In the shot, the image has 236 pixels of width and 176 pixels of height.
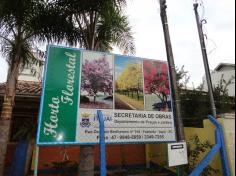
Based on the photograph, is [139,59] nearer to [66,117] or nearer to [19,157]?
[66,117]

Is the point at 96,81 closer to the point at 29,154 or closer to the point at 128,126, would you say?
the point at 128,126

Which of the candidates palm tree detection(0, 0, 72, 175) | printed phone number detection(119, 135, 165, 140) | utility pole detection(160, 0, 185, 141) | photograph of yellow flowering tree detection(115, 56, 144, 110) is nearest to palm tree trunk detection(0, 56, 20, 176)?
palm tree detection(0, 0, 72, 175)

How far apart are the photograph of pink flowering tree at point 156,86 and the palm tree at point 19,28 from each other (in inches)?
97.9

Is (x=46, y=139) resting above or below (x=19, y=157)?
above

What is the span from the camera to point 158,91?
5348 millimetres

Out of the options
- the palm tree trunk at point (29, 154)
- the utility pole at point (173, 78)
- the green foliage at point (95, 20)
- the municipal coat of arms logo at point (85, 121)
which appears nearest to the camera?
the municipal coat of arms logo at point (85, 121)

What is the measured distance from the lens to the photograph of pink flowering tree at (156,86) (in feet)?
17.1

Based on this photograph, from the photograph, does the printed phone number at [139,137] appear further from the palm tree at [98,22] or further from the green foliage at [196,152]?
the palm tree at [98,22]

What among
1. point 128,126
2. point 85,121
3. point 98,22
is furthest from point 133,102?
point 98,22

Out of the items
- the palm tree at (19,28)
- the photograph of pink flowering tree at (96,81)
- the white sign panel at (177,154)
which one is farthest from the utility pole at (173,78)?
the palm tree at (19,28)

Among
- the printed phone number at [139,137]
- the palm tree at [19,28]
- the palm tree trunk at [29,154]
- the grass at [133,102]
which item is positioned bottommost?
the palm tree trunk at [29,154]

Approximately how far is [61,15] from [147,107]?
3220 mm

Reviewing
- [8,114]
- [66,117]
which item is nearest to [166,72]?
[66,117]

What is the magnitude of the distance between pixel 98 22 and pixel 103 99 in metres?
2.88
